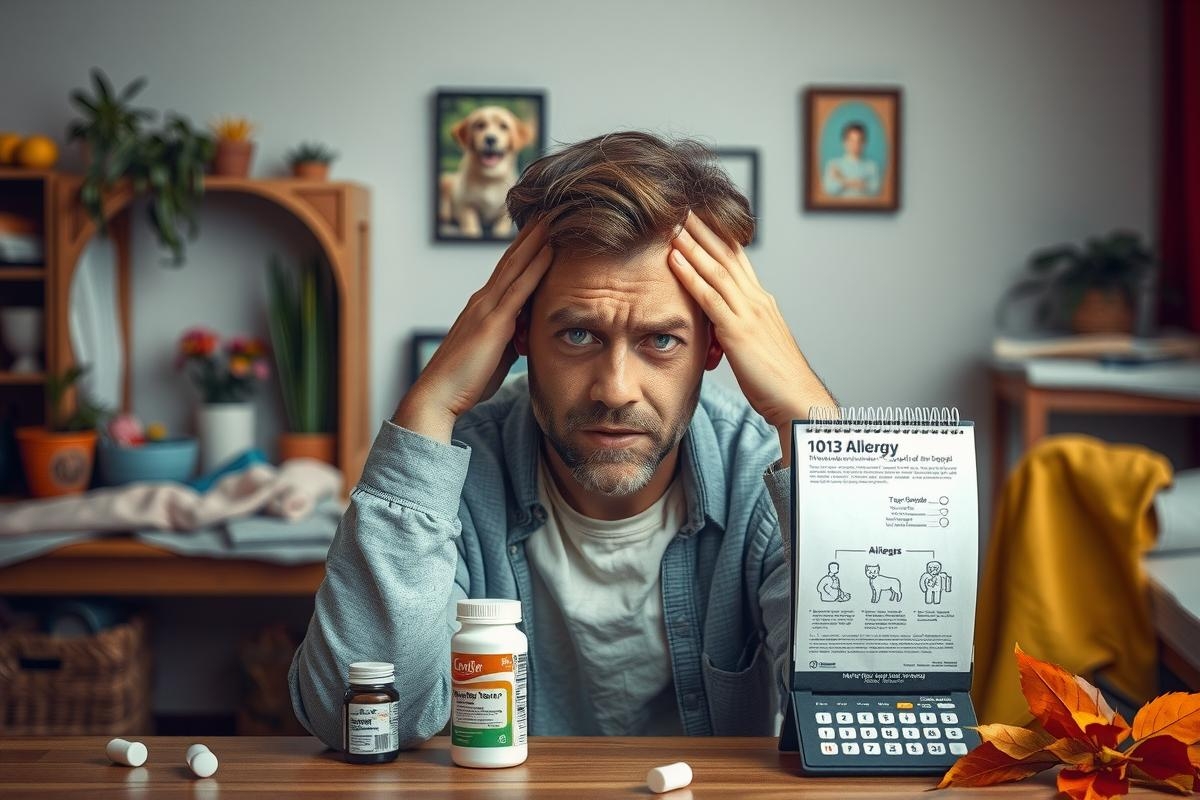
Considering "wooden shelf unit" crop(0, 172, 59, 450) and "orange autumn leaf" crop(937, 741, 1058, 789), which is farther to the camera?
"wooden shelf unit" crop(0, 172, 59, 450)

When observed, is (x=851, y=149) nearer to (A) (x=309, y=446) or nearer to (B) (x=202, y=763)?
(A) (x=309, y=446)

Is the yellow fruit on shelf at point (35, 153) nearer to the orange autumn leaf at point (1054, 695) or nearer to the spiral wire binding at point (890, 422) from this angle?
the spiral wire binding at point (890, 422)

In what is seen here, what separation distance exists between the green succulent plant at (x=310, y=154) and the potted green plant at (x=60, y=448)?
813 mm

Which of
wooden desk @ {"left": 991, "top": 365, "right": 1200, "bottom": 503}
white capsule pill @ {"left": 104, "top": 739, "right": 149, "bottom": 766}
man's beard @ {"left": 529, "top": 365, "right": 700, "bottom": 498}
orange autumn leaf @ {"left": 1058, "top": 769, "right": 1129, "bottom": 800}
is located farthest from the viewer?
wooden desk @ {"left": 991, "top": 365, "right": 1200, "bottom": 503}

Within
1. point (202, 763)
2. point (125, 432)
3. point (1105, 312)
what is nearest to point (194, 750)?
point (202, 763)

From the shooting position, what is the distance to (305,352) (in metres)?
3.36

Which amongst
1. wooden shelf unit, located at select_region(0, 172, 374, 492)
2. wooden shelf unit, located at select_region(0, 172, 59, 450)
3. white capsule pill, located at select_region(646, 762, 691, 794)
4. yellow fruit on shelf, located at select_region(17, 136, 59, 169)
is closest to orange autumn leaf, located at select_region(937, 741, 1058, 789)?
white capsule pill, located at select_region(646, 762, 691, 794)

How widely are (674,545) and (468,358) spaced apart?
1.09 feet

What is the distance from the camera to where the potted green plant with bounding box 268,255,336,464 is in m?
3.34

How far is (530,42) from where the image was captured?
3455mm

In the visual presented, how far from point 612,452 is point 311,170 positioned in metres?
2.25

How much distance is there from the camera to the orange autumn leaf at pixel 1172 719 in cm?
94

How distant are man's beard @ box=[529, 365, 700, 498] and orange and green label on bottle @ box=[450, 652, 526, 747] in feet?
1.13

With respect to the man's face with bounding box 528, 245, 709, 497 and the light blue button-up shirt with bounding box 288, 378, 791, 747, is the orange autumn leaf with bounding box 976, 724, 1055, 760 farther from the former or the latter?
the man's face with bounding box 528, 245, 709, 497
